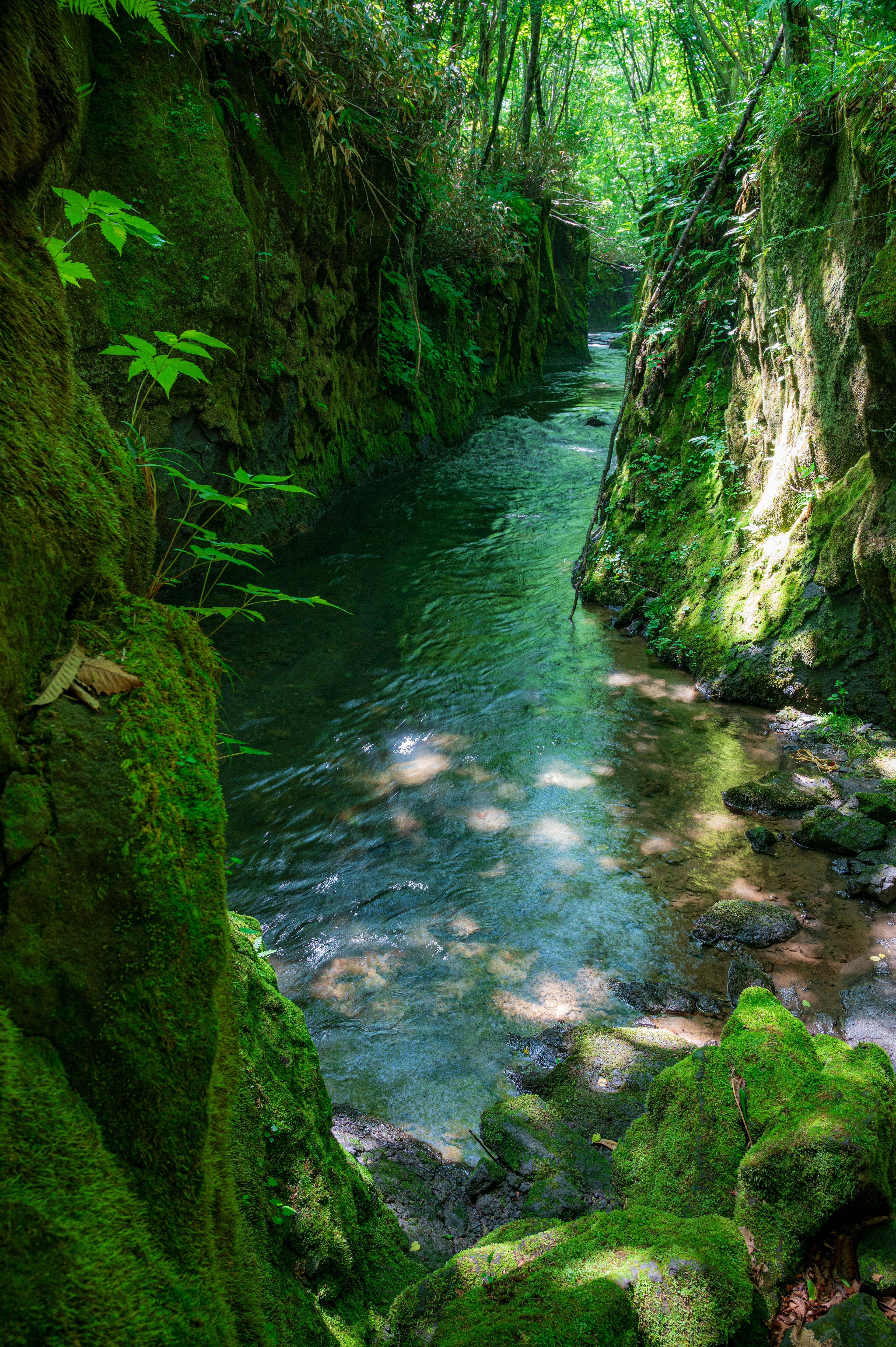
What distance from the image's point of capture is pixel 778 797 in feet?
17.0

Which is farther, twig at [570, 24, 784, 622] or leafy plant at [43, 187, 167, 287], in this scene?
twig at [570, 24, 784, 622]

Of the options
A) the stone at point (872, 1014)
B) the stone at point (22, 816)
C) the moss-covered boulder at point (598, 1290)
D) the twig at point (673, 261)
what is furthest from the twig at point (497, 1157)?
the twig at point (673, 261)

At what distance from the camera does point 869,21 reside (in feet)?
16.3

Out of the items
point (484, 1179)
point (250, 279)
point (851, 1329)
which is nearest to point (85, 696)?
point (851, 1329)

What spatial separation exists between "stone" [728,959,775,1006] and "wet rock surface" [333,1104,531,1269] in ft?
5.40

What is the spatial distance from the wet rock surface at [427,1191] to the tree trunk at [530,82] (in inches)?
895

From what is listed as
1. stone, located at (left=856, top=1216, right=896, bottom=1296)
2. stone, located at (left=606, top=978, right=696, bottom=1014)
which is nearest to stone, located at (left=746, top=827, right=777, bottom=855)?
stone, located at (left=606, top=978, right=696, bottom=1014)

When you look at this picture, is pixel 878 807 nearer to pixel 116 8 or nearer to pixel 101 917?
pixel 101 917

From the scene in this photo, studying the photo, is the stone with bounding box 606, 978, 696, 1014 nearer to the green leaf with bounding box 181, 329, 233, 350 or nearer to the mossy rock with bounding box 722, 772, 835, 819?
the mossy rock with bounding box 722, 772, 835, 819

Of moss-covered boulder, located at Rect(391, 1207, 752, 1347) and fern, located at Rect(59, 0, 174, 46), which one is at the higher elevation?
fern, located at Rect(59, 0, 174, 46)

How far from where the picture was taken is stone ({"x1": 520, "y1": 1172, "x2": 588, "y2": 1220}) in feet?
8.46

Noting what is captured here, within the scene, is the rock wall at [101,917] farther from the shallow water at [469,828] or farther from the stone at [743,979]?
the stone at [743,979]

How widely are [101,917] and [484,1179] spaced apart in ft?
7.94

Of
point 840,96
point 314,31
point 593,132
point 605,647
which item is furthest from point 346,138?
point 593,132
